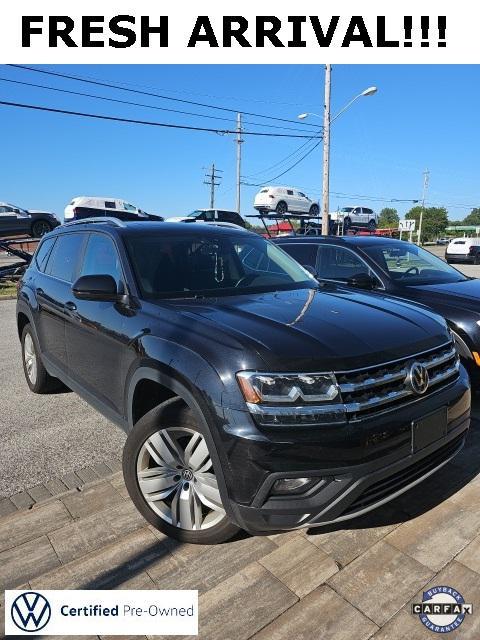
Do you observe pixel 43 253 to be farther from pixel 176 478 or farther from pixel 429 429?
pixel 429 429

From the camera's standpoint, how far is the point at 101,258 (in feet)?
11.4

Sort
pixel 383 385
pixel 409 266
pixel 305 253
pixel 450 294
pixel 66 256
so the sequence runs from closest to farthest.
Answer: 1. pixel 383 385
2. pixel 66 256
3. pixel 450 294
4. pixel 409 266
5. pixel 305 253

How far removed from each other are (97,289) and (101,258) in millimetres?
681

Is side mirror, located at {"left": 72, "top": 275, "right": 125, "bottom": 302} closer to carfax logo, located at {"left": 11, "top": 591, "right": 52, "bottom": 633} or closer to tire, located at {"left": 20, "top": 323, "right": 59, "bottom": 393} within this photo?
carfax logo, located at {"left": 11, "top": 591, "right": 52, "bottom": 633}

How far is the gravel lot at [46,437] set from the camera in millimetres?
3301

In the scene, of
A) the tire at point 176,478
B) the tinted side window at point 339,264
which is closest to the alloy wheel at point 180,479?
the tire at point 176,478

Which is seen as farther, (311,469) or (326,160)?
(326,160)

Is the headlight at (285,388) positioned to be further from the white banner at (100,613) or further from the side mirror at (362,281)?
the side mirror at (362,281)

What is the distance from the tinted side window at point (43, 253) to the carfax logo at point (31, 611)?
324 cm

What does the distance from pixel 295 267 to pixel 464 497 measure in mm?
2071

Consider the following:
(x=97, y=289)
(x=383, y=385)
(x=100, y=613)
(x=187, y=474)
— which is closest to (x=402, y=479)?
(x=383, y=385)

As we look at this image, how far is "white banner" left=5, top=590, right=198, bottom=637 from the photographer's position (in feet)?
6.59

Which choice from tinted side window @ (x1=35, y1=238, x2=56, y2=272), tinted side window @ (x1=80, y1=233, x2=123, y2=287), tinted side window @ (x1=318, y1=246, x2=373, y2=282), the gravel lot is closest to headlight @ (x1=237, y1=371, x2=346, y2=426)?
tinted side window @ (x1=80, y1=233, x2=123, y2=287)

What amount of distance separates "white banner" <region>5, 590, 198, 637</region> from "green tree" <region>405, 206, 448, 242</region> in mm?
92744
